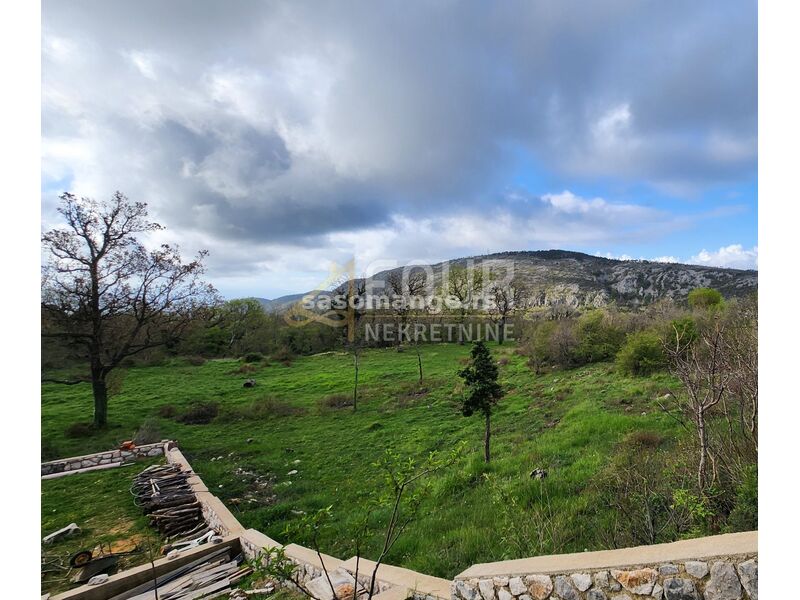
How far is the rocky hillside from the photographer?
35700mm

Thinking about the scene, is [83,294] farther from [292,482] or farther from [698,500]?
[698,500]

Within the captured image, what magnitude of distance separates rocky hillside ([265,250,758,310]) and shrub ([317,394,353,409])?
16.5 m

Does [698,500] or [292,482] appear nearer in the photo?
[698,500]

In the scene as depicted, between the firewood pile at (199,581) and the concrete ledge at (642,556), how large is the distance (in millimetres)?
2979

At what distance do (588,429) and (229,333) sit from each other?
69.0ft

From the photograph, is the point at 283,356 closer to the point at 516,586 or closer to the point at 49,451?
the point at 49,451

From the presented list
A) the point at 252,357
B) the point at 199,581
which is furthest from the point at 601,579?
the point at 252,357

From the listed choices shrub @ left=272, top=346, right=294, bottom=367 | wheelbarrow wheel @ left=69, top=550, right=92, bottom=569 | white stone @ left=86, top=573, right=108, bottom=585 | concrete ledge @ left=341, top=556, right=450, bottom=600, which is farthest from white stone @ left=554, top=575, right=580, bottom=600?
shrub @ left=272, top=346, right=294, bottom=367

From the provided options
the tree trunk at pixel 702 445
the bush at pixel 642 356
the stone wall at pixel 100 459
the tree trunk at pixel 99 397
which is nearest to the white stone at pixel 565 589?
the tree trunk at pixel 702 445

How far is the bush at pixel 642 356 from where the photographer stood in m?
11.6

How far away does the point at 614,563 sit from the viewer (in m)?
2.07

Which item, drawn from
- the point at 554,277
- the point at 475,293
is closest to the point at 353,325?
the point at 475,293

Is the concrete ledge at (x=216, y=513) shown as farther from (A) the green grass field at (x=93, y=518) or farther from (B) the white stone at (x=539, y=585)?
(B) the white stone at (x=539, y=585)

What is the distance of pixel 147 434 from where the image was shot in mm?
10180
